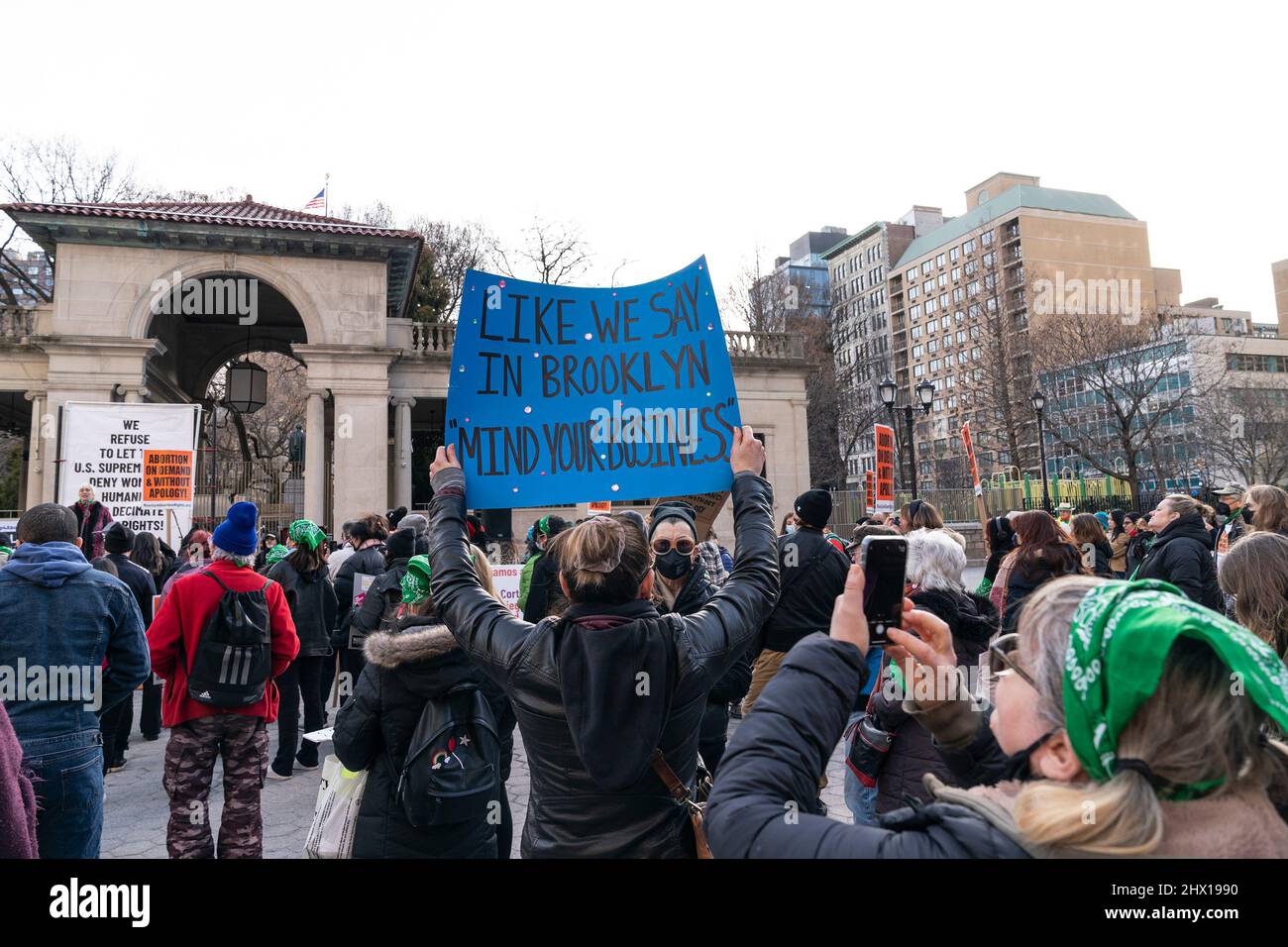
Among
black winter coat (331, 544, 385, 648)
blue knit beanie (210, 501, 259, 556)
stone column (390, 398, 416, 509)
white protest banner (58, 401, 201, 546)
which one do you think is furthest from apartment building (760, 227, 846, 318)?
blue knit beanie (210, 501, 259, 556)

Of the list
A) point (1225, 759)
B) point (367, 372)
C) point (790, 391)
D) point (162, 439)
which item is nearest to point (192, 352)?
point (367, 372)

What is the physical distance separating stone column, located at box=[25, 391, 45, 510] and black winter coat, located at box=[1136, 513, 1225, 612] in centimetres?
2204

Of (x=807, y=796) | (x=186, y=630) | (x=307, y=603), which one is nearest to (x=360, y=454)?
(x=307, y=603)

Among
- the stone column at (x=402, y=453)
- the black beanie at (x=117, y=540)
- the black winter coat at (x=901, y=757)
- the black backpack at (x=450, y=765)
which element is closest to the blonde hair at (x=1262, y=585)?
the black winter coat at (x=901, y=757)

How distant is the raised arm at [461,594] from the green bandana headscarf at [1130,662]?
58.2 inches

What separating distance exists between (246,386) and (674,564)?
1746cm

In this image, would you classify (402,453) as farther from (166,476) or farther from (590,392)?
(590,392)

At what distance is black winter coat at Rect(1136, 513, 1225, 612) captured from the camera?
621 cm

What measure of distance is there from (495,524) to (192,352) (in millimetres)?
22501

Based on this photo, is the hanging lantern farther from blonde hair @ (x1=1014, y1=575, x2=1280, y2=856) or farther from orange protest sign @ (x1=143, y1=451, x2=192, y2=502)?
blonde hair @ (x1=1014, y1=575, x2=1280, y2=856)

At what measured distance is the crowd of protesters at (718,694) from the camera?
123 centimetres

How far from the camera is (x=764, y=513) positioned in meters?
2.79

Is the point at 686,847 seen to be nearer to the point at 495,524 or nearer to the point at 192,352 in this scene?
the point at 495,524

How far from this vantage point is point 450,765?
128 inches
